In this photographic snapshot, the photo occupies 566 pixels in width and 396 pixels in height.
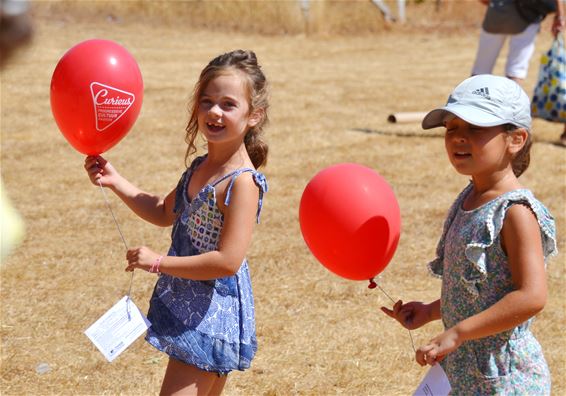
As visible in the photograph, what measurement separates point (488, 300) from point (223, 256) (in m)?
0.83

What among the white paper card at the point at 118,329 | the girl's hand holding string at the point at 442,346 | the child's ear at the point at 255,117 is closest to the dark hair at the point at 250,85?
the child's ear at the point at 255,117

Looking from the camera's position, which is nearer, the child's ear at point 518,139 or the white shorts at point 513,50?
the child's ear at point 518,139

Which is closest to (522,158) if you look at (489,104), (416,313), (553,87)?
(489,104)

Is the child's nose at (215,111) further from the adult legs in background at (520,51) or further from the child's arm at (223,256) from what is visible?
the adult legs in background at (520,51)

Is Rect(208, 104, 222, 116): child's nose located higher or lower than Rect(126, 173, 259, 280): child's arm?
higher

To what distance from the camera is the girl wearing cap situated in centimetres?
264

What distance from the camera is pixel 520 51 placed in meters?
8.20

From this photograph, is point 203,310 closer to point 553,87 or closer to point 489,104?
point 489,104

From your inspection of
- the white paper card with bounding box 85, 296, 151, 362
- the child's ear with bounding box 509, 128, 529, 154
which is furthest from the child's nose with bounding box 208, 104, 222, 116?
the child's ear with bounding box 509, 128, 529, 154

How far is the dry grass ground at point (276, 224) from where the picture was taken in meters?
4.30

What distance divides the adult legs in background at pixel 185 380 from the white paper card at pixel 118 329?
0.16 metres

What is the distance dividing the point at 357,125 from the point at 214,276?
21.3 feet

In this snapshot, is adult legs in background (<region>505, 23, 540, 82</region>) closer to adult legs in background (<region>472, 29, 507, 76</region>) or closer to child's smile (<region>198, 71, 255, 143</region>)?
adult legs in background (<region>472, 29, 507, 76</region>)

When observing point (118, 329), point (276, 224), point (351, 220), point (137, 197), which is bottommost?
point (276, 224)
